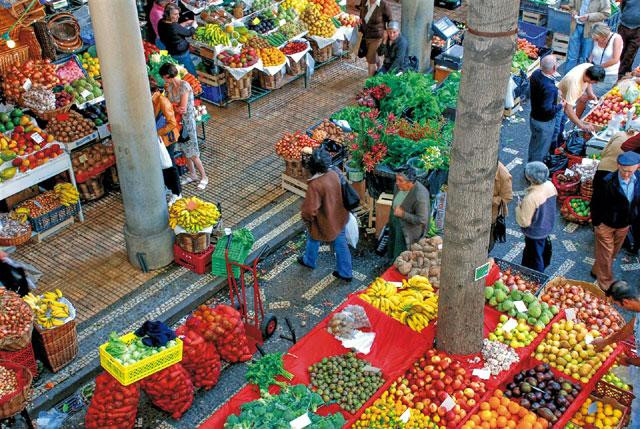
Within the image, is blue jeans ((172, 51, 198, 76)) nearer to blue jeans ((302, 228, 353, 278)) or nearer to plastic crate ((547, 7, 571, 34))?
blue jeans ((302, 228, 353, 278))

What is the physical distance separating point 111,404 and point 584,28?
33.5 feet

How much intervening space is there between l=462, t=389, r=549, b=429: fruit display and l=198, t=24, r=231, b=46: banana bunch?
7.87 m

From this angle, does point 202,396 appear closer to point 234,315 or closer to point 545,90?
point 234,315

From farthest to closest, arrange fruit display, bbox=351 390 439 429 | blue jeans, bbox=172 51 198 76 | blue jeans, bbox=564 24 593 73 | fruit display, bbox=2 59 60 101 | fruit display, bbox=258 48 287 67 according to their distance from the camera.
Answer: blue jeans, bbox=564 24 593 73 < fruit display, bbox=258 48 287 67 < blue jeans, bbox=172 51 198 76 < fruit display, bbox=2 59 60 101 < fruit display, bbox=351 390 439 429

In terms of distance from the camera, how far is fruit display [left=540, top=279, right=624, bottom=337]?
8.24m

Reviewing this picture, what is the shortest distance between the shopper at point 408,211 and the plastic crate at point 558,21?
7.13 m

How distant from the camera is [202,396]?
26.8 ft

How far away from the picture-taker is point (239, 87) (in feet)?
43.1

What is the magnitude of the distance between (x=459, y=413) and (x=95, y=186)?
6.17 meters

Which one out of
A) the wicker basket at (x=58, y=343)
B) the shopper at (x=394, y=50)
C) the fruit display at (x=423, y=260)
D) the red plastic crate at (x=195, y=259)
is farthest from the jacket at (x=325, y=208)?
the shopper at (x=394, y=50)

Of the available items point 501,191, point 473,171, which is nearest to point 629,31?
point 501,191

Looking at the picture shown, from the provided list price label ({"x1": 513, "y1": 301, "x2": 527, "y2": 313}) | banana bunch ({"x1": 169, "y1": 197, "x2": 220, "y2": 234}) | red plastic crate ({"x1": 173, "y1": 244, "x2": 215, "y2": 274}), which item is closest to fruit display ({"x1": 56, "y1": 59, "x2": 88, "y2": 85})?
banana bunch ({"x1": 169, "y1": 197, "x2": 220, "y2": 234})

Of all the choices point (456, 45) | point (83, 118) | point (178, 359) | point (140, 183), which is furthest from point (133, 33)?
point (456, 45)

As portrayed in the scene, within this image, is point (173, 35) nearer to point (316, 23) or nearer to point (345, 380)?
point (316, 23)
